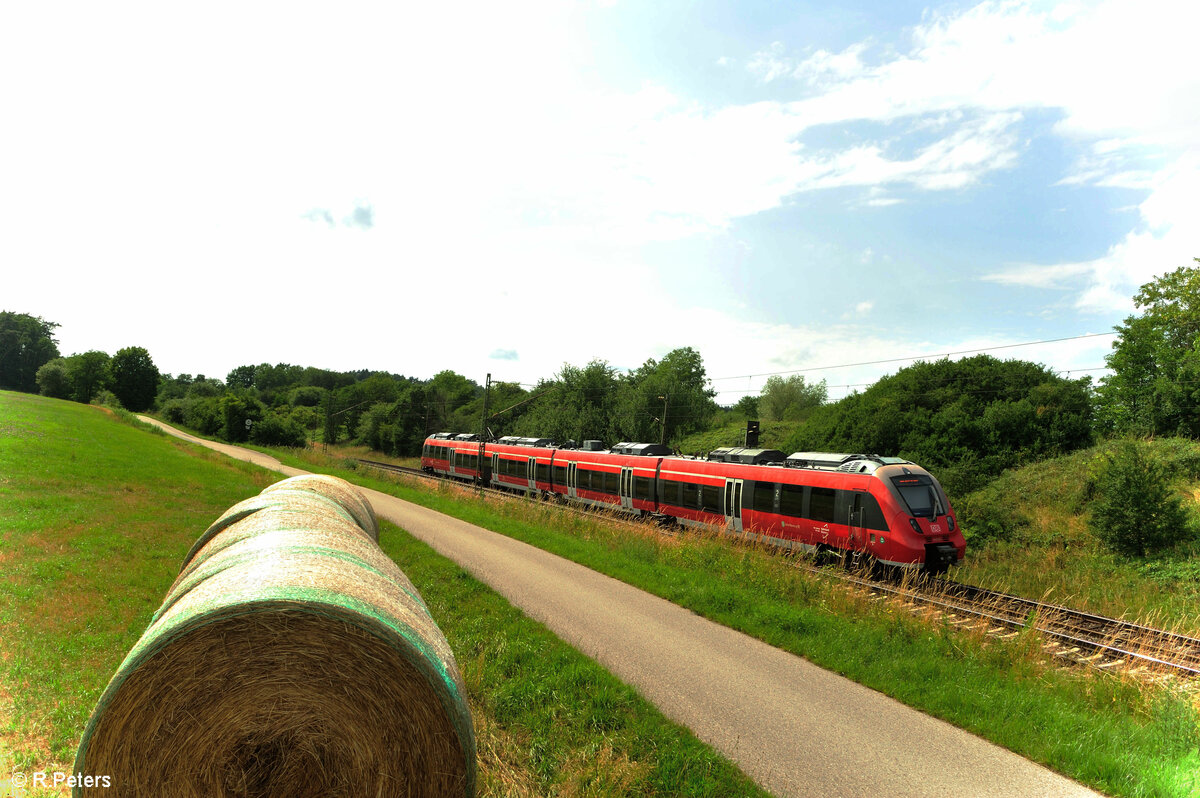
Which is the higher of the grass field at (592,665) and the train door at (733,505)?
the train door at (733,505)

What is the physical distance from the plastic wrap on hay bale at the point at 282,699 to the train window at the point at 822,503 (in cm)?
1421

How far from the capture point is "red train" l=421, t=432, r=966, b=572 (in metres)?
14.8

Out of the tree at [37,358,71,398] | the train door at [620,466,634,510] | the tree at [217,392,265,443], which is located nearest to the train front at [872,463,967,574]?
the train door at [620,466,634,510]

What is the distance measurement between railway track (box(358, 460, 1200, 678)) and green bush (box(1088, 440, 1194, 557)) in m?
8.87

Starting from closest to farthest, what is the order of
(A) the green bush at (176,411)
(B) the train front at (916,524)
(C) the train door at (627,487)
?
(B) the train front at (916,524) → (C) the train door at (627,487) → (A) the green bush at (176,411)

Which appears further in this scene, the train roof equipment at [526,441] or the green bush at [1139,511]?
the train roof equipment at [526,441]

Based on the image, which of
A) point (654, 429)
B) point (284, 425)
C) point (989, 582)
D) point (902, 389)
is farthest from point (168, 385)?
point (989, 582)

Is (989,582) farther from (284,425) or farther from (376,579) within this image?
(284,425)

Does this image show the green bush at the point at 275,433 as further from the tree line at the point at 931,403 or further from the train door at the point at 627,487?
the train door at the point at 627,487

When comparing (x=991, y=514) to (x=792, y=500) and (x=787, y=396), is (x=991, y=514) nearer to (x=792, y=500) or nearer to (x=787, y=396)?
(x=792, y=500)

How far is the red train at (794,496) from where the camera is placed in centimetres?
1481

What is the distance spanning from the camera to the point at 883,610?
432 inches

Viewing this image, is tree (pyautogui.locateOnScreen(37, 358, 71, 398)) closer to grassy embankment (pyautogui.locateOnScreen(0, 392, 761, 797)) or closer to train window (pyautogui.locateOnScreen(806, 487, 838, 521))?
grassy embankment (pyautogui.locateOnScreen(0, 392, 761, 797))

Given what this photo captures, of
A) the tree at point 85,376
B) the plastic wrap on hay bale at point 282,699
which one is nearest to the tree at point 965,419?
the plastic wrap on hay bale at point 282,699
